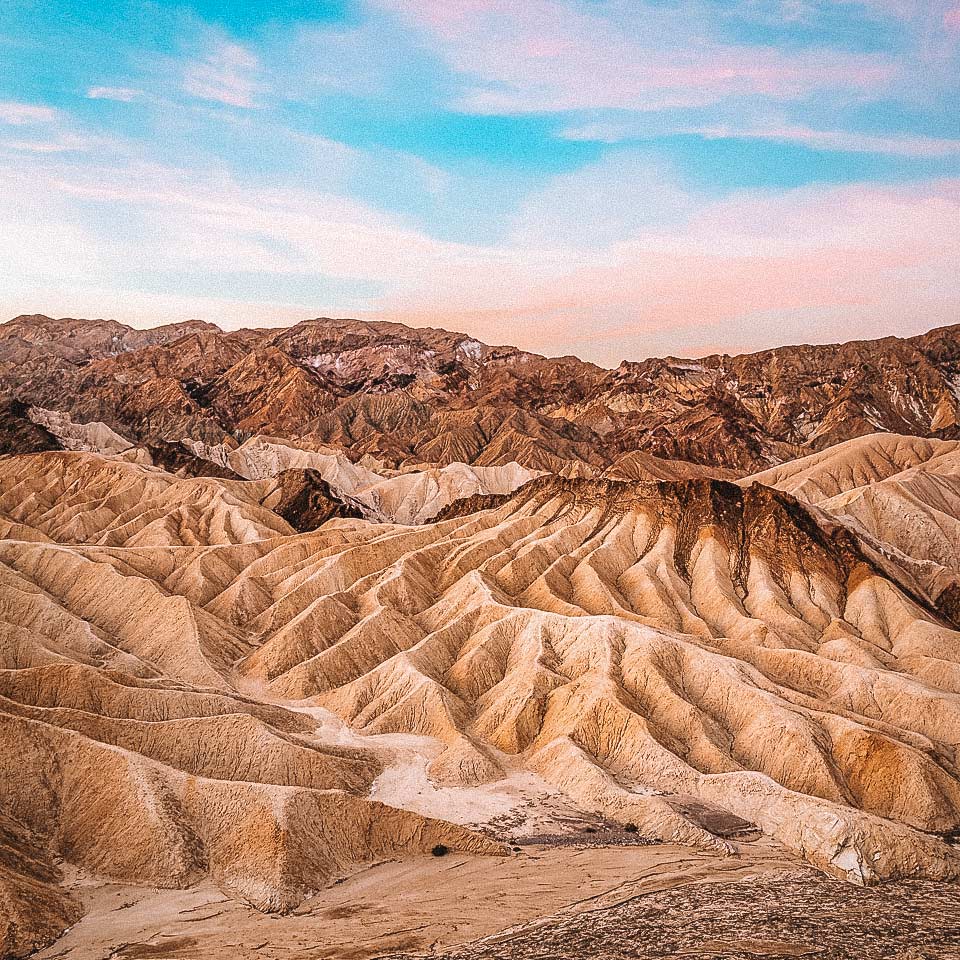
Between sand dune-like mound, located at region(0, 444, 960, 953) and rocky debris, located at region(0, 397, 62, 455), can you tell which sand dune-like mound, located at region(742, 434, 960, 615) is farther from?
rocky debris, located at region(0, 397, 62, 455)

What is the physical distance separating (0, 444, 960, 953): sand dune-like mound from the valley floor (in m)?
1.48

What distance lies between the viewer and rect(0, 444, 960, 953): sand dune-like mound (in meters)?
38.7

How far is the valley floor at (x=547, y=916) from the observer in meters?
30.2

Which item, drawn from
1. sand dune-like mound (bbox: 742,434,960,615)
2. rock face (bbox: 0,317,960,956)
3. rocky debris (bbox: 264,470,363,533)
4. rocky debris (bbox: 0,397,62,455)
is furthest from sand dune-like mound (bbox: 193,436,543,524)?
sand dune-like mound (bbox: 742,434,960,615)

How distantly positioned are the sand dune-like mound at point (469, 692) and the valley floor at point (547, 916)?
148 centimetres

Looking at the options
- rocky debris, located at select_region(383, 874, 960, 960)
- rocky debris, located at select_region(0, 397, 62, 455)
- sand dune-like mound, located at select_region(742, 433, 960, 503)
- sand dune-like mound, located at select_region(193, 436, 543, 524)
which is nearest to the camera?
rocky debris, located at select_region(383, 874, 960, 960)

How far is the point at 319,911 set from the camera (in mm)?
34406

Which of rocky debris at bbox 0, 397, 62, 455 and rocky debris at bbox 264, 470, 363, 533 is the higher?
rocky debris at bbox 0, 397, 62, 455

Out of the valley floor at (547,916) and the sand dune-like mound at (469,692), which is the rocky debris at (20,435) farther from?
the valley floor at (547,916)

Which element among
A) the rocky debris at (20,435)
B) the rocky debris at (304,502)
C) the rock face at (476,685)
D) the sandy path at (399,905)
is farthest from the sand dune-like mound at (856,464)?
the rocky debris at (20,435)

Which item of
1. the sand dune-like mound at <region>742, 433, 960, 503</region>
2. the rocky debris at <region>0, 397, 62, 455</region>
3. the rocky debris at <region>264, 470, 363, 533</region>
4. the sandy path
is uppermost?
the rocky debris at <region>0, 397, 62, 455</region>

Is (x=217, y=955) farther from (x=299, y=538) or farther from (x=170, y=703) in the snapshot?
(x=299, y=538)

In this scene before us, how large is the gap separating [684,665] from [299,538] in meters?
49.0

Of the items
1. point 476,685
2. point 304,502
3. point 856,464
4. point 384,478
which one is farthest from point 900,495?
point 384,478
